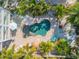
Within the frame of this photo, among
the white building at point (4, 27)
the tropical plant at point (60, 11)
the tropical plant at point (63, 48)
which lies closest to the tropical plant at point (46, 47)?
the tropical plant at point (63, 48)

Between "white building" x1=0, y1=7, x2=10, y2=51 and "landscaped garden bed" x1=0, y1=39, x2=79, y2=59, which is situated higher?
"white building" x1=0, y1=7, x2=10, y2=51

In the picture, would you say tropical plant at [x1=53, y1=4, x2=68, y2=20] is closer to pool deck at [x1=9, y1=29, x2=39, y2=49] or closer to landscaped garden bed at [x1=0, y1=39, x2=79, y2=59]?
landscaped garden bed at [x1=0, y1=39, x2=79, y2=59]

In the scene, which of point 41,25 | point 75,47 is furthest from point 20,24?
point 75,47

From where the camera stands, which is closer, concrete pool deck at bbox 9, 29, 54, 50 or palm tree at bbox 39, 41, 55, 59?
palm tree at bbox 39, 41, 55, 59

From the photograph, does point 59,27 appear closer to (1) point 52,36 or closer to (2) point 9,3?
(1) point 52,36

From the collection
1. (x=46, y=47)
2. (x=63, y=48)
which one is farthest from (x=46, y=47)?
(x=63, y=48)

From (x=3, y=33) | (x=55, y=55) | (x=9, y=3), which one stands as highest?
(x=9, y=3)

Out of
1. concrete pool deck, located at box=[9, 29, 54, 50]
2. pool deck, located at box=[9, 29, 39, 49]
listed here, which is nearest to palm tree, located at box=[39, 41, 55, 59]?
concrete pool deck, located at box=[9, 29, 54, 50]

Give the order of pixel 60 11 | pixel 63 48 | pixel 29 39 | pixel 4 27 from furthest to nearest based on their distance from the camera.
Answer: pixel 29 39 < pixel 60 11 < pixel 4 27 < pixel 63 48

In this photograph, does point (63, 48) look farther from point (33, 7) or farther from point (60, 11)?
point (33, 7)

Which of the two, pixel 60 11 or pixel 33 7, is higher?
pixel 33 7

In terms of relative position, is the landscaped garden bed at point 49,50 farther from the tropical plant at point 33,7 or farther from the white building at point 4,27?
the tropical plant at point 33,7
